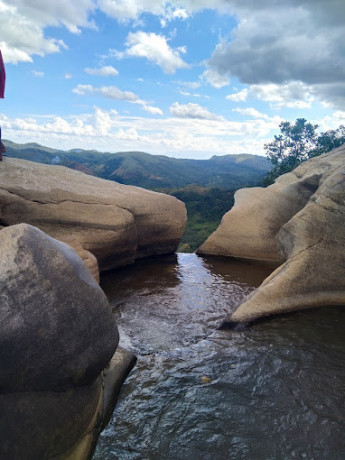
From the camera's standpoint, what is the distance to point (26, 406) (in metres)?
3.90

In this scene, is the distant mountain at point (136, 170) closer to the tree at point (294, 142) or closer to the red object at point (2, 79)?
the tree at point (294, 142)

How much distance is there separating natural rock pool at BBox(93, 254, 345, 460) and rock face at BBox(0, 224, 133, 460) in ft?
2.35

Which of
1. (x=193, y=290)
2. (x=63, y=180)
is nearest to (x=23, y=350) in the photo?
(x=193, y=290)

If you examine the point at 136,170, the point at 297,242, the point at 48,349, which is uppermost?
the point at 297,242

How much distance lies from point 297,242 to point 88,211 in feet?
20.6

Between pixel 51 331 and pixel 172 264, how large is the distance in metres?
9.10

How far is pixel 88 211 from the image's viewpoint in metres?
10.9

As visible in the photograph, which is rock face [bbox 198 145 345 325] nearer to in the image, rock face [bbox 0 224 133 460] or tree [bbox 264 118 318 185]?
rock face [bbox 0 224 133 460]

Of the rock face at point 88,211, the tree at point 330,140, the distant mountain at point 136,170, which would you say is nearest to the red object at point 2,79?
the rock face at point 88,211

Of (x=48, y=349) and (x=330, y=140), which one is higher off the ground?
(x=330, y=140)

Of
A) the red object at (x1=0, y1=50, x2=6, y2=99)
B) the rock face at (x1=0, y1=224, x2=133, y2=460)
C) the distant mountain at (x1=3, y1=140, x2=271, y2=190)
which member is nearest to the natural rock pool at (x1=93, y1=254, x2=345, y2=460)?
the rock face at (x1=0, y1=224, x2=133, y2=460)

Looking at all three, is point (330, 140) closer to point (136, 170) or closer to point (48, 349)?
point (48, 349)

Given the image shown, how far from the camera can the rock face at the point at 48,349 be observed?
12.6 feet

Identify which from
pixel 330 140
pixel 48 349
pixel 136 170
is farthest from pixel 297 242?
pixel 136 170
